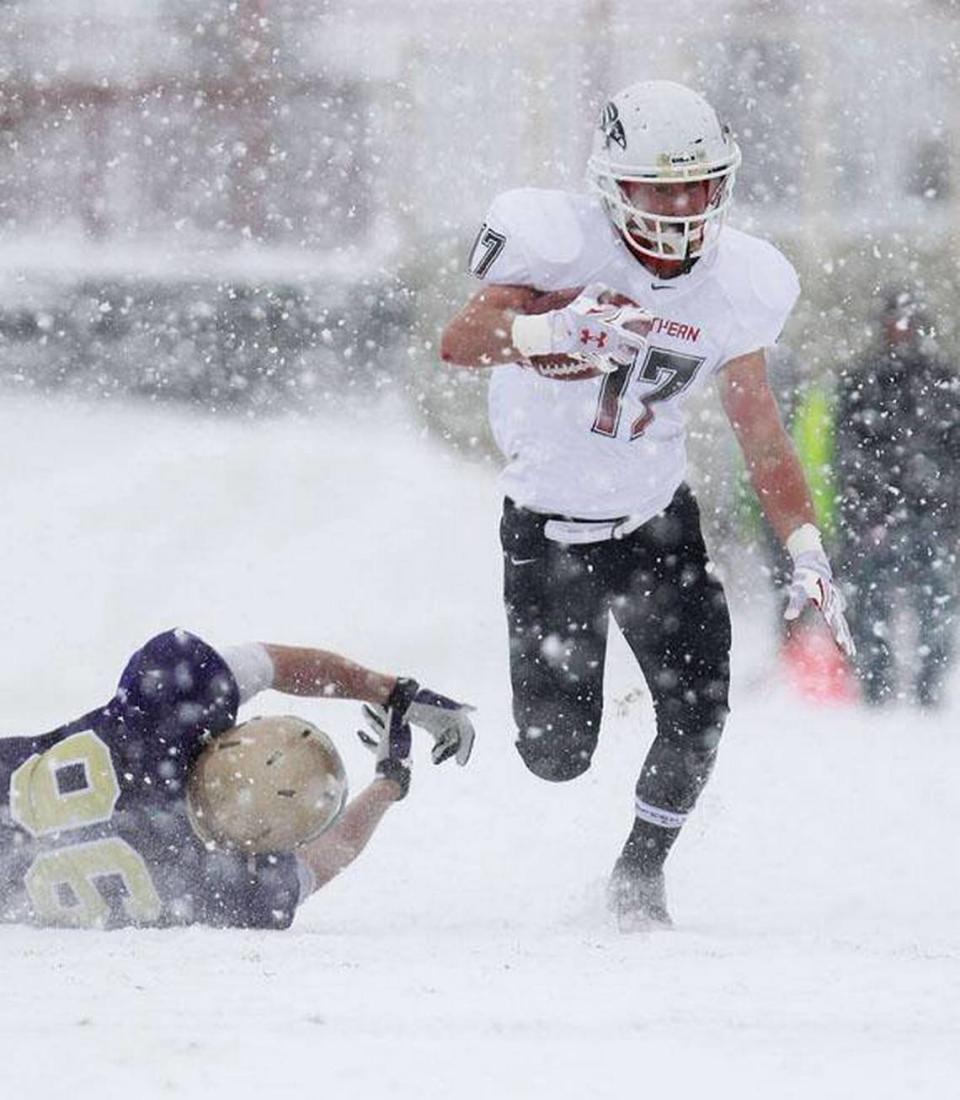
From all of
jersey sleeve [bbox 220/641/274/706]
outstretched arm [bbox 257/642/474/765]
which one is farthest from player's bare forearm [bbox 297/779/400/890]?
jersey sleeve [bbox 220/641/274/706]

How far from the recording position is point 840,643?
3268 millimetres

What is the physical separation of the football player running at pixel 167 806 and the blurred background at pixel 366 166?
16.2ft

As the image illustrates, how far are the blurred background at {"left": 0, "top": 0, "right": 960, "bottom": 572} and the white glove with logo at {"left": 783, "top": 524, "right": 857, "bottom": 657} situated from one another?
14.2 feet

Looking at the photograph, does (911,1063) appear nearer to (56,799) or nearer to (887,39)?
(56,799)

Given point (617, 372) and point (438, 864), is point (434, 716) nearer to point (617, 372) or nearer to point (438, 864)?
point (617, 372)

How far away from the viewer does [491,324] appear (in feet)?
10.2

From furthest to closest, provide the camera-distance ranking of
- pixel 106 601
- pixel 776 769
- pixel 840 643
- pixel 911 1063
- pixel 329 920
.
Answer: pixel 106 601 < pixel 776 769 < pixel 329 920 < pixel 840 643 < pixel 911 1063

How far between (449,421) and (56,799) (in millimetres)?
6019

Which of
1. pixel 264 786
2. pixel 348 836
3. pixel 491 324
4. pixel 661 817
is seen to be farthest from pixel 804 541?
pixel 264 786

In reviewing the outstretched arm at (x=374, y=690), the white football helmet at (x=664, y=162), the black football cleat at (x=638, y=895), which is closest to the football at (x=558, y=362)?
the white football helmet at (x=664, y=162)

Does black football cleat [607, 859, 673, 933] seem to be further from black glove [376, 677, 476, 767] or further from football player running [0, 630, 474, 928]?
football player running [0, 630, 474, 928]

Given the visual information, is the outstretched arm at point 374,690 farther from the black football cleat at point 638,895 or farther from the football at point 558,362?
the football at point 558,362

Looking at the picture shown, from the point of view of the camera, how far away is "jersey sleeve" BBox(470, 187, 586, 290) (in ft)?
10.4

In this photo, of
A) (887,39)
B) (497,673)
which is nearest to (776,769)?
(497,673)
